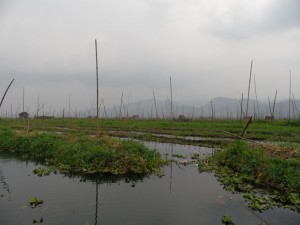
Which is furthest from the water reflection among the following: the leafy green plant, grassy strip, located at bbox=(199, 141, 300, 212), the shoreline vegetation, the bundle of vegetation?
grassy strip, located at bbox=(199, 141, 300, 212)

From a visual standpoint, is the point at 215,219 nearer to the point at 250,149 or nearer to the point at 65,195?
the point at 65,195

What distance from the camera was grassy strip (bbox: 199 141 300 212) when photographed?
9.30 meters

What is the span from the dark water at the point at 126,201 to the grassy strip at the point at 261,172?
51 cm

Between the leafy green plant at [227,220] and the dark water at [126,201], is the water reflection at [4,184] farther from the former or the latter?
the leafy green plant at [227,220]

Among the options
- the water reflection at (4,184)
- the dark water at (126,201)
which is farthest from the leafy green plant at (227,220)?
the water reflection at (4,184)

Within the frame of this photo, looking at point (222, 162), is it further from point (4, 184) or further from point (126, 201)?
point (4, 184)

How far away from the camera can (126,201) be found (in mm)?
9227

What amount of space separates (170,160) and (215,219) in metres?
7.51

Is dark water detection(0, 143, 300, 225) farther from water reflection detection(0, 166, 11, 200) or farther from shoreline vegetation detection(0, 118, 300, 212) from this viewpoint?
shoreline vegetation detection(0, 118, 300, 212)

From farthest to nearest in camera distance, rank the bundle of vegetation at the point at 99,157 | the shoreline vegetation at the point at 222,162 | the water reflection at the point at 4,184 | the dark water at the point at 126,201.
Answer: the bundle of vegetation at the point at 99,157 < the water reflection at the point at 4,184 < the shoreline vegetation at the point at 222,162 < the dark water at the point at 126,201

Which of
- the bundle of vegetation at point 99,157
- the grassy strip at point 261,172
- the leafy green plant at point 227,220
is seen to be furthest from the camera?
the bundle of vegetation at point 99,157

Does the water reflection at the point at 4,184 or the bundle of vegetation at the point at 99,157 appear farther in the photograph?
the bundle of vegetation at the point at 99,157

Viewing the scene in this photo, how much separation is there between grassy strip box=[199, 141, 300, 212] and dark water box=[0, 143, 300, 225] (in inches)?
20.1

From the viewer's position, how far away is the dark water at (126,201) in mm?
7770
